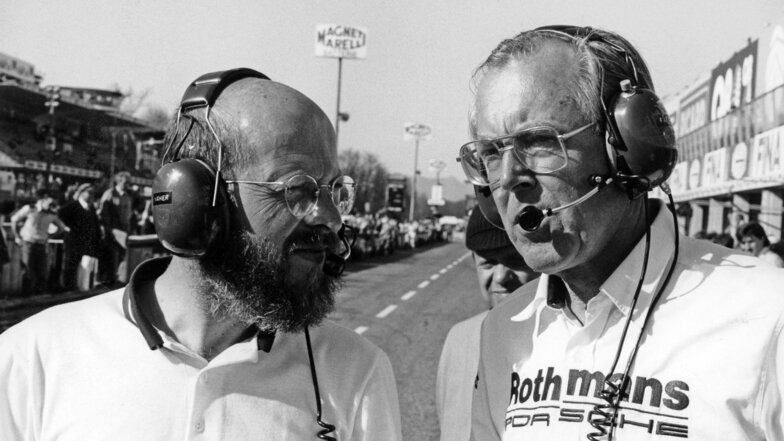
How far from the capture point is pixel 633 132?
198 cm

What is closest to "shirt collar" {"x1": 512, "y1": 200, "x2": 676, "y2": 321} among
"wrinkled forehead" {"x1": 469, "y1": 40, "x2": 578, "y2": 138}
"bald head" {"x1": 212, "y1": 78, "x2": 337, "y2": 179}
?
"wrinkled forehead" {"x1": 469, "y1": 40, "x2": 578, "y2": 138}

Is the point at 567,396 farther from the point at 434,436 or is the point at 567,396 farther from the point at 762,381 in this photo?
the point at 434,436

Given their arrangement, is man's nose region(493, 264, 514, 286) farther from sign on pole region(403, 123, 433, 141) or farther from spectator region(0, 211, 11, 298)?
sign on pole region(403, 123, 433, 141)

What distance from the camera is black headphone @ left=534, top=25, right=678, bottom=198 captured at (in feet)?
6.53

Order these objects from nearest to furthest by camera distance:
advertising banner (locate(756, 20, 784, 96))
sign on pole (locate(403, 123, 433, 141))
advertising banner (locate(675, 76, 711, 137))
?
advertising banner (locate(756, 20, 784, 96)), advertising banner (locate(675, 76, 711, 137)), sign on pole (locate(403, 123, 433, 141))

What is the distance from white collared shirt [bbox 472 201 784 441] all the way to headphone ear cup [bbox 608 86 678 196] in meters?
0.17

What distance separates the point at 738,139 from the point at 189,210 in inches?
793

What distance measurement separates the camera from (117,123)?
54.9 ft

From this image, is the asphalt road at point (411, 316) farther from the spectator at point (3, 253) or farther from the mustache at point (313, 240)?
the spectator at point (3, 253)

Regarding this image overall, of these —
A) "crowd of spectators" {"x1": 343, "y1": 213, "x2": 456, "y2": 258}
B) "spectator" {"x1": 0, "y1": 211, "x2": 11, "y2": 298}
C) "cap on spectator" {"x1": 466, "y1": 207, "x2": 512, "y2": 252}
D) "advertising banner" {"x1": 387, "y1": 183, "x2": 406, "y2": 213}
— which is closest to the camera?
"cap on spectator" {"x1": 466, "y1": 207, "x2": 512, "y2": 252}

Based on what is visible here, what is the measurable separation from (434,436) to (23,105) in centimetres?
1235

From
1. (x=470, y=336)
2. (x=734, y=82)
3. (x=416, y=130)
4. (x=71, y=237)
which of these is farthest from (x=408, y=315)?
(x=416, y=130)

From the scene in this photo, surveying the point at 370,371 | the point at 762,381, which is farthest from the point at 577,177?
the point at 370,371

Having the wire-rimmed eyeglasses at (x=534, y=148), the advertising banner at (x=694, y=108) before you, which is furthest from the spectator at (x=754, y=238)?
the advertising banner at (x=694, y=108)
